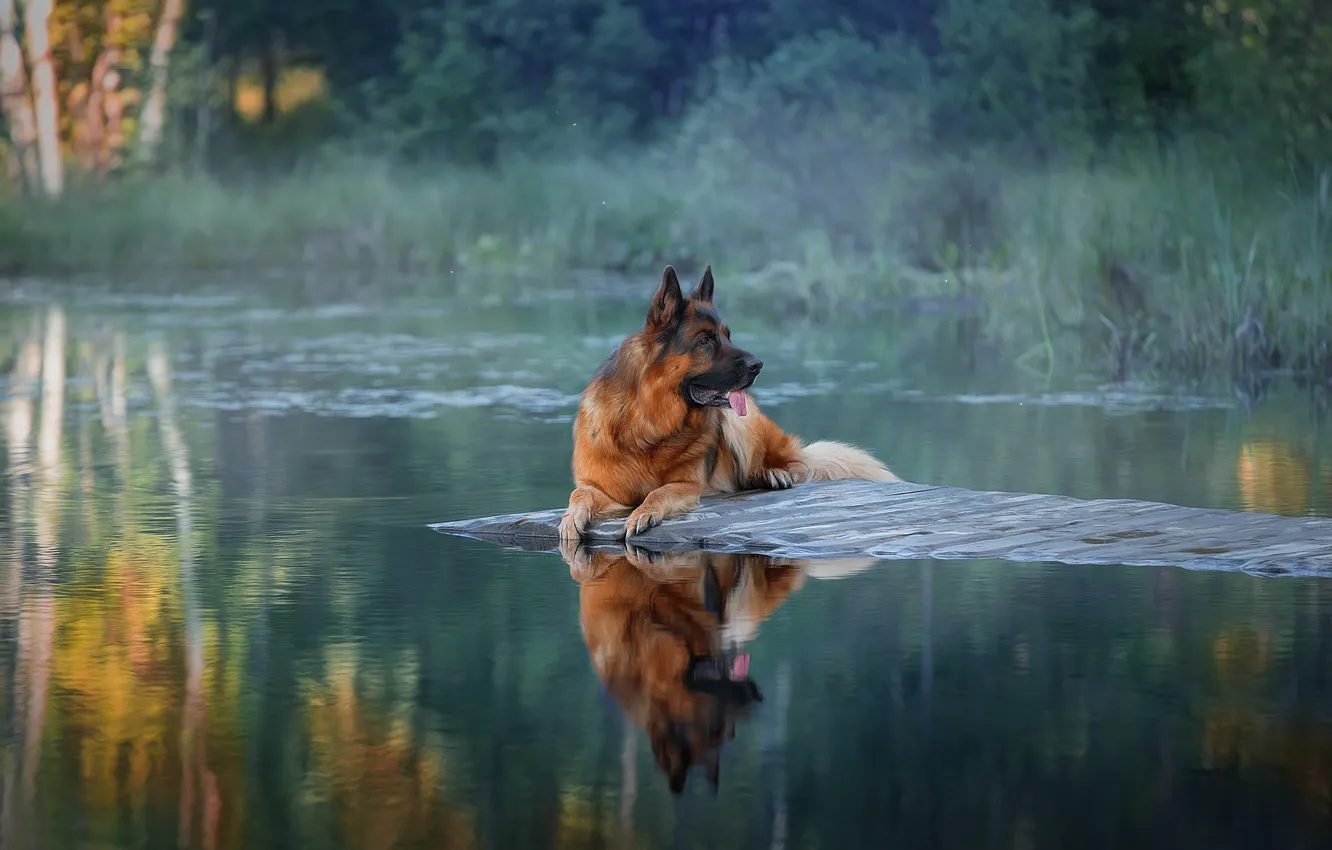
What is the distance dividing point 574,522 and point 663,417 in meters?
0.62

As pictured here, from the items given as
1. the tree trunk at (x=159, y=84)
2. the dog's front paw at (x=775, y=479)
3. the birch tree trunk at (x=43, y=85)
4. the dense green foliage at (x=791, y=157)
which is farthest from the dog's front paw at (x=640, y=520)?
the tree trunk at (x=159, y=84)

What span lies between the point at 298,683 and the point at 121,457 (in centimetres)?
664

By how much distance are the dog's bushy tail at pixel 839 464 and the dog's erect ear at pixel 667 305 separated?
1481mm

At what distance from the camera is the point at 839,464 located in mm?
10805

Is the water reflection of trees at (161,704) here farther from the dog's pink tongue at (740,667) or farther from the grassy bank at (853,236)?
the grassy bank at (853,236)

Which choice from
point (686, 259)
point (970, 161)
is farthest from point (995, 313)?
point (686, 259)

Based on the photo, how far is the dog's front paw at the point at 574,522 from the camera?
971 cm

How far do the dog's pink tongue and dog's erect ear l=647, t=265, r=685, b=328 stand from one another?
7.84 feet

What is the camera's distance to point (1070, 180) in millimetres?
25141

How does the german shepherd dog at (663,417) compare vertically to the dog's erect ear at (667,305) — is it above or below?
below

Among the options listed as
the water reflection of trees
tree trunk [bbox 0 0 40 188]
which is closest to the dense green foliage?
tree trunk [bbox 0 0 40 188]

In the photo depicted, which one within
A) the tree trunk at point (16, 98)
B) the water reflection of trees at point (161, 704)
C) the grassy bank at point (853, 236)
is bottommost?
the water reflection of trees at point (161, 704)

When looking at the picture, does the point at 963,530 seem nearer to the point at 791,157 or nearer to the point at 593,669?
the point at 593,669

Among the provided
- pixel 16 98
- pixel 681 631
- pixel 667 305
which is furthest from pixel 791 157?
pixel 681 631
